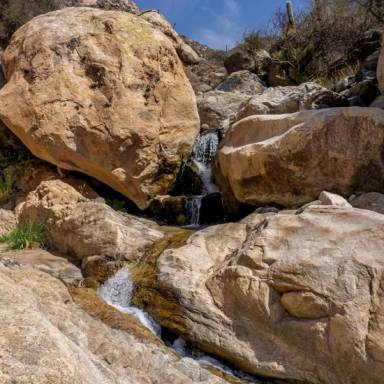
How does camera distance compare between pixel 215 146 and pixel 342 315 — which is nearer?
pixel 342 315

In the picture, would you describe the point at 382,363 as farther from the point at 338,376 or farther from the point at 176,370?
the point at 176,370

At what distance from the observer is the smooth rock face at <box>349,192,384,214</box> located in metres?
5.41

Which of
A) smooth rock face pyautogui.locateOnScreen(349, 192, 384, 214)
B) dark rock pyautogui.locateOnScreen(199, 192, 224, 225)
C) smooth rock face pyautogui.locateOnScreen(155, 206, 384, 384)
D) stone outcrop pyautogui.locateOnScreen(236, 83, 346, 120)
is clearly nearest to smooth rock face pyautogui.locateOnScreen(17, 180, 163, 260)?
dark rock pyautogui.locateOnScreen(199, 192, 224, 225)

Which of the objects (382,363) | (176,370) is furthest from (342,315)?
(176,370)

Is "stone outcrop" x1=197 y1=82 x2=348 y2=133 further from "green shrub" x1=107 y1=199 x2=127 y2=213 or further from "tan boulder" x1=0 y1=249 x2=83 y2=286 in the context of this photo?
"tan boulder" x1=0 y1=249 x2=83 y2=286

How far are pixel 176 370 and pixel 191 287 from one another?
1.66m

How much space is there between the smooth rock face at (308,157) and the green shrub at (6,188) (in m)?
4.06

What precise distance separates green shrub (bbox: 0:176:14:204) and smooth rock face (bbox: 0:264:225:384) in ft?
17.3

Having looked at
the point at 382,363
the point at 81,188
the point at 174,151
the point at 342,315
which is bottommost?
the point at 382,363

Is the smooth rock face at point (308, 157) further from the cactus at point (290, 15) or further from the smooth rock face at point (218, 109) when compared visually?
the cactus at point (290, 15)

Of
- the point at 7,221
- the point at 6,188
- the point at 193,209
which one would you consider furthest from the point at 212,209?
the point at 6,188

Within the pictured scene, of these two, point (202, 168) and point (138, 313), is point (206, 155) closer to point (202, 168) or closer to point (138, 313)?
point (202, 168)

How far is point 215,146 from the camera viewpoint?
957cm

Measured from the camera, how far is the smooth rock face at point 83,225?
591cm
